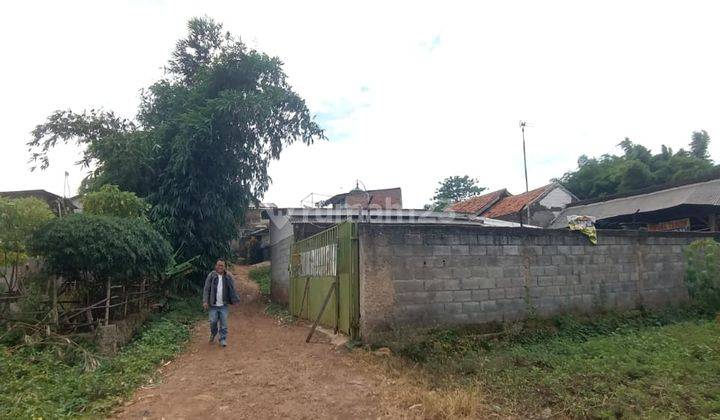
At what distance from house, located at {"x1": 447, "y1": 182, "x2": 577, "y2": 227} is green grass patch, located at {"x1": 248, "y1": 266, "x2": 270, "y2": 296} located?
10453 mm

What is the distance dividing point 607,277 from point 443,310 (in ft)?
13.1

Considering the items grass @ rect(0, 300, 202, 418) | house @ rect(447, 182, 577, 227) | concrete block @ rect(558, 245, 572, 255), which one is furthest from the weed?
house @ rect(447, 182, 577, 227)

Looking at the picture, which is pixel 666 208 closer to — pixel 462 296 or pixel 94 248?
pixel 462 296

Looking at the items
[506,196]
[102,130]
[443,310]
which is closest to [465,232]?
[443,310]

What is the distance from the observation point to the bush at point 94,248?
7816 millimetres

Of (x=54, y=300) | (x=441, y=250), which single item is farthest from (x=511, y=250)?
(x=54, y=300)

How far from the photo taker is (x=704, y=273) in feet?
31.0

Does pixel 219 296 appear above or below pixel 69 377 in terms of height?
above

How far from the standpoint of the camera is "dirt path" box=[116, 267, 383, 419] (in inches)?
195

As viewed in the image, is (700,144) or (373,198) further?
(373,198)

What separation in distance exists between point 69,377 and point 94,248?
2714 millimetres

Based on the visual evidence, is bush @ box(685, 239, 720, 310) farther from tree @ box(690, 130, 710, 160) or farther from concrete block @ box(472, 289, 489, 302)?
tree @ box(690, 130, 710, 160)

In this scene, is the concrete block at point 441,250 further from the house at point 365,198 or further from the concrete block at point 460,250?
the house at point 365,198

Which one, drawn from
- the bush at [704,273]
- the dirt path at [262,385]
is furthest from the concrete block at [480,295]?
the bush at [704,273]
